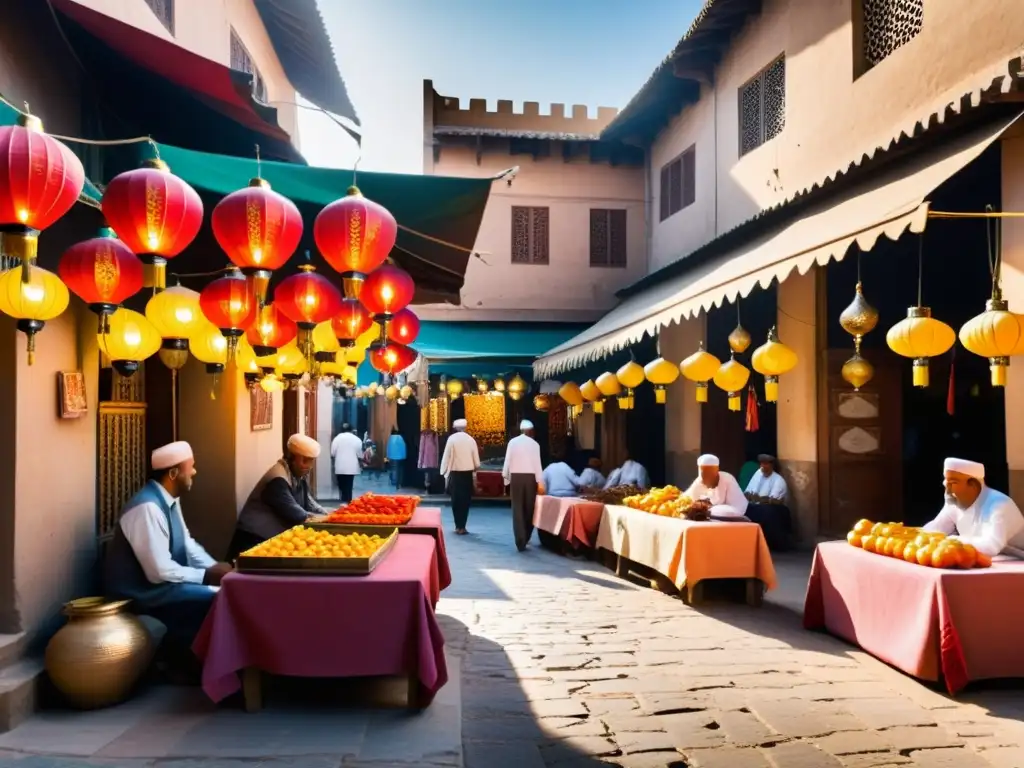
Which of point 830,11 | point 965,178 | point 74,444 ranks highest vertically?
point 830,11

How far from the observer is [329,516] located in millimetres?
7703

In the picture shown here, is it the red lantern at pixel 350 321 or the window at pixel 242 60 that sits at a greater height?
the window at pixel 242 60

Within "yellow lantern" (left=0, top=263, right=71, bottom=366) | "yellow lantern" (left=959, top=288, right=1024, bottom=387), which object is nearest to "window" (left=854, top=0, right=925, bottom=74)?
"yellow lantern" (left=959, top=288, right=1024, bottom=387)

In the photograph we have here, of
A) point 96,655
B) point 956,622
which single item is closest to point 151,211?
point 96,655

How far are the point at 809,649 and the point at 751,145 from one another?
31.5 ft

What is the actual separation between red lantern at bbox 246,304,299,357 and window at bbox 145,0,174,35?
5.01 metres

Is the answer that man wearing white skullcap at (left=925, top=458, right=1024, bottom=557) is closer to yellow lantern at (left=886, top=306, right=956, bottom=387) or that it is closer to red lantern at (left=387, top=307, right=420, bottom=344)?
yellow lantern at (left=886, top=306, right=956, bottom=387)

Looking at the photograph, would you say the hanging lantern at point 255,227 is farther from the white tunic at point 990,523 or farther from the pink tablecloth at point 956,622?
the white tunic at point 990,523

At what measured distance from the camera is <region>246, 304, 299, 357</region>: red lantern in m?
6.74

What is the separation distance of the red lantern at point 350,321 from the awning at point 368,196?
880 mm

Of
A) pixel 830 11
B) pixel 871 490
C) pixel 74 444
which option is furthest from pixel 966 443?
pixel 74 444

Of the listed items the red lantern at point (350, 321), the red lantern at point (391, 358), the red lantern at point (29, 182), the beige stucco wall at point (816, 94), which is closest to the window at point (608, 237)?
the beige stucco wall at point (816, 94)

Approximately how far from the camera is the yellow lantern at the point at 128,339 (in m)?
5.38

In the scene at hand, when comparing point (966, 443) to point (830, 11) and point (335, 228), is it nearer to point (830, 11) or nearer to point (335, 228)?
point (830, 11)
